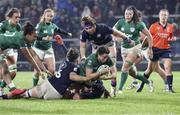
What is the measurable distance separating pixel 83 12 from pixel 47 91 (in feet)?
55.5

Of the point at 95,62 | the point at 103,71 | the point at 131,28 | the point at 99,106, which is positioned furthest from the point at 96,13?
the point at 99,106

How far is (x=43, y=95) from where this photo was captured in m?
15.2

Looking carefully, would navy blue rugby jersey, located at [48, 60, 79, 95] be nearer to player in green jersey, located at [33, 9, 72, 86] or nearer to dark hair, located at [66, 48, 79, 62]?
dark hair, located at [66, 48, 79, 62]

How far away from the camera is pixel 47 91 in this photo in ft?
49.1

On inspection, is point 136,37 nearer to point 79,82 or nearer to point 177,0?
point 79,82

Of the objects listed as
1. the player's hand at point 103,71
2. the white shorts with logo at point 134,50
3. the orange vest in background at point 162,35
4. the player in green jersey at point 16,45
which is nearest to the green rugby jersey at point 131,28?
the white shorts with logo at point 134,50

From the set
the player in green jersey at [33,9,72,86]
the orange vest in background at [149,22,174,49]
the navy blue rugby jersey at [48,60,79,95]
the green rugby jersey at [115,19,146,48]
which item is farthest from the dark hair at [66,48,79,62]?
the orange vest in background at [149,22,174,49]

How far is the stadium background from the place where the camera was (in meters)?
30.5

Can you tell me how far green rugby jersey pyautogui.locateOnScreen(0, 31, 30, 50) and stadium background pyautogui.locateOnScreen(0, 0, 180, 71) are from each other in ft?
46.6

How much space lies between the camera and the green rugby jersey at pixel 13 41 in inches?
602

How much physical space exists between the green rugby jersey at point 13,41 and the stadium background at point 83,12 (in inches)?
560

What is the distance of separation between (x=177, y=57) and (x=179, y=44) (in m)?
0.58

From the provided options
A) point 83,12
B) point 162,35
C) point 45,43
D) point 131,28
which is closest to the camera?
point 131,28

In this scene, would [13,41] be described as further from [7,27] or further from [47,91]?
[7,27]
